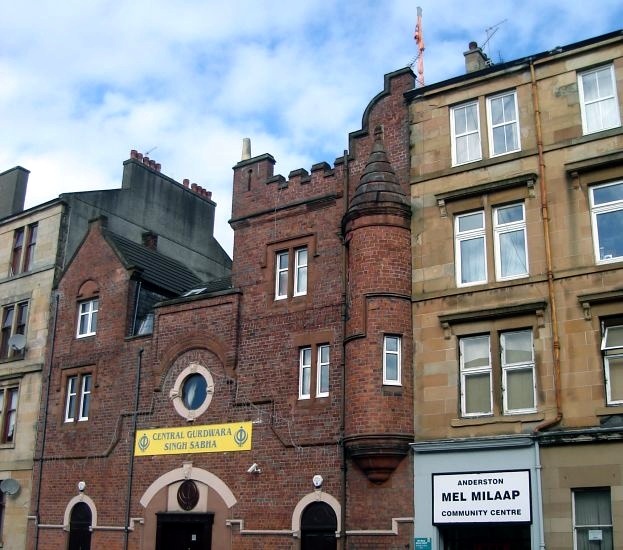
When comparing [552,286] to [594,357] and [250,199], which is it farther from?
[250,199]

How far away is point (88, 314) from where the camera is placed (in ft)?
96.5

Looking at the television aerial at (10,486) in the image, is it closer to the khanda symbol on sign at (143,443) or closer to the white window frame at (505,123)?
the khanda symbol on sign at (143,443)

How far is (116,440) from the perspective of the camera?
86.0 ft

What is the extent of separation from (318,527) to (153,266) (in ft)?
42.4

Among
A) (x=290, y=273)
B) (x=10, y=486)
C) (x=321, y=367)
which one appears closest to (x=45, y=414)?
(x=10, y=486)

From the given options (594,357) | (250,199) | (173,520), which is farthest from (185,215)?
(594,357)

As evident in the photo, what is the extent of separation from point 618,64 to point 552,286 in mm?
5565

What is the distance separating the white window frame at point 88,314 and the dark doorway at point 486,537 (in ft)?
47.9

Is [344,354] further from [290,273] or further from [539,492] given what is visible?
[539,492]

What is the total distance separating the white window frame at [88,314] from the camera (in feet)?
95.3

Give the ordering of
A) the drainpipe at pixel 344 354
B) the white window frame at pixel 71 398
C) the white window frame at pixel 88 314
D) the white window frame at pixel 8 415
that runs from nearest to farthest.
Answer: the drainpipe at pixel 344 354 → the white window frame at pixel 71 398 → the white window frame at pixel 88 314 → the white window frame at pixel 8 415

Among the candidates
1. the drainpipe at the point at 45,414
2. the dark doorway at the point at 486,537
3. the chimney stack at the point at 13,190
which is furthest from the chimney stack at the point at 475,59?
the chimney stack at the point at 13,190

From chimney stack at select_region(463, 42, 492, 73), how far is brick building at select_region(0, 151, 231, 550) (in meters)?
13.0

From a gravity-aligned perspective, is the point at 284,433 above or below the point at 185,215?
below
